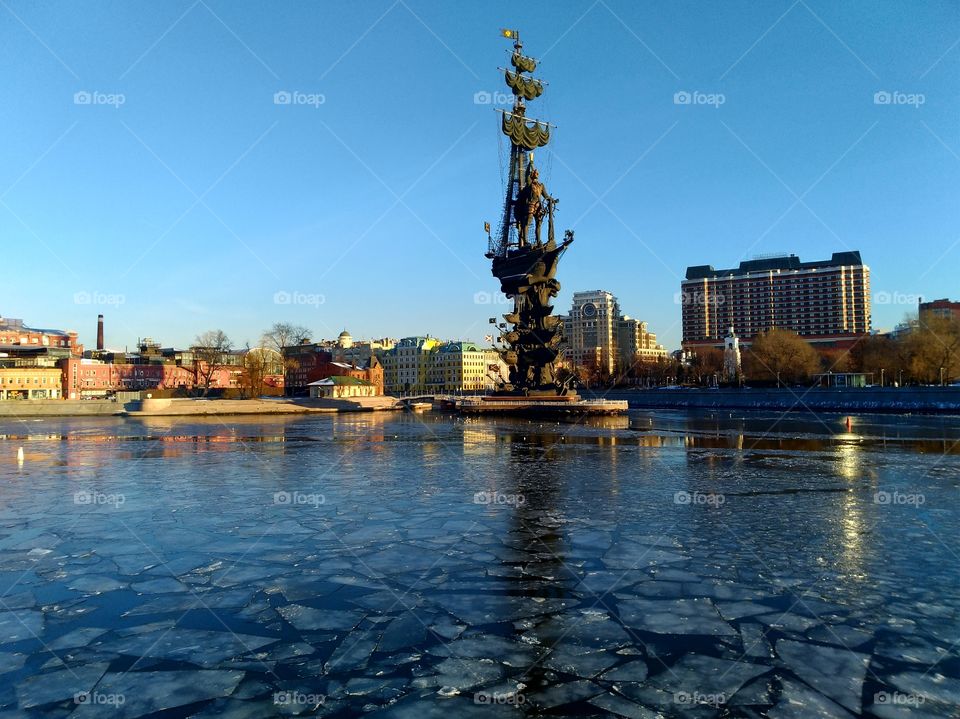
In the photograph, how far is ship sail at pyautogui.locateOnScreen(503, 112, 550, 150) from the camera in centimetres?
6994

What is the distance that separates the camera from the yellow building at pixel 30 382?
3802 inches

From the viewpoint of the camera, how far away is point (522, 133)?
2761 inches

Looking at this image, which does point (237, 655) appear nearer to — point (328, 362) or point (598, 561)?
point (598, 561)

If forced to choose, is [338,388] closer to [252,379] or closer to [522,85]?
[252,379]

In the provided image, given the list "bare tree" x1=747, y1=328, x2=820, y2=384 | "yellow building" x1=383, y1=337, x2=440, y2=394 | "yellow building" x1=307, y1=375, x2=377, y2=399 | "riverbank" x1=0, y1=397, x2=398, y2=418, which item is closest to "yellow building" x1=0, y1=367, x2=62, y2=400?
"riverbank" x1=0, y1=397, x2=398, y2=418

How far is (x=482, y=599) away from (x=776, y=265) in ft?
634

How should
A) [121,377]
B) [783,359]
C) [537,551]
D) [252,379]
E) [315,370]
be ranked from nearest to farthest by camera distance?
1. [537,551]
2. [252,379]
3. [783,359]
4. [121,377]
5. [315,370]

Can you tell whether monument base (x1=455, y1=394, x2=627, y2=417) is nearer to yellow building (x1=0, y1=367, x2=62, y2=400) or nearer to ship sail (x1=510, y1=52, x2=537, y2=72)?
ship sail (x1=510, y1=52, x2=537, y2=72)

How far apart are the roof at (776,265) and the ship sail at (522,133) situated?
127 meters

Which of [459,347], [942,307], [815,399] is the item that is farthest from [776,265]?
[815,399]

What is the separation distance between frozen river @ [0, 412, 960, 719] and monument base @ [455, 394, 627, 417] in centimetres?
4025

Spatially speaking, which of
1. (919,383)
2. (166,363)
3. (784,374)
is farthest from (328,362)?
(919,383)

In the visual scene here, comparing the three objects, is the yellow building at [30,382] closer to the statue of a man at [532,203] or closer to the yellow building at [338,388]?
the yellow building at [338,388]

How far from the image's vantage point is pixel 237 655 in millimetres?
5762
